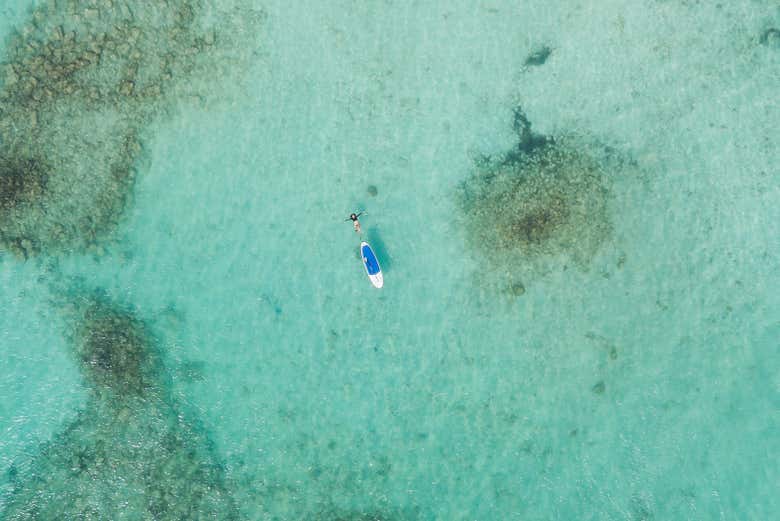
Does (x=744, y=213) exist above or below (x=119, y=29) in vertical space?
below

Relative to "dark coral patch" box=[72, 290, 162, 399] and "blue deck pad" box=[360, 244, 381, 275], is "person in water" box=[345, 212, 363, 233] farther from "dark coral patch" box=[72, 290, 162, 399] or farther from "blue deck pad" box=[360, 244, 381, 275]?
"dark coral patch" box=[72, 290, 162, 399]

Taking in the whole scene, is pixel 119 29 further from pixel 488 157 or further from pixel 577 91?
pixel 577 91

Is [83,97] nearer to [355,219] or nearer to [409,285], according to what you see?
[355,219]

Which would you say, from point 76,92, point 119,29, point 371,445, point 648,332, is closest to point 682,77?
point 648,332

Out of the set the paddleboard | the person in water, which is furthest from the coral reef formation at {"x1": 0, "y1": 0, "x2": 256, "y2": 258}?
the paddleboard

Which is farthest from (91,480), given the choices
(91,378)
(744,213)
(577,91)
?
(744,213)

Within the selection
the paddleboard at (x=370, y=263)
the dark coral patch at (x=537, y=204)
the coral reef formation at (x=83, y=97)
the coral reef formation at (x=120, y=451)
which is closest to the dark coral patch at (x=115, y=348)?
the coral reef formation at (x=120, y=451)

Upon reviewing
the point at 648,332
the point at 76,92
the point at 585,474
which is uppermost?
the point at 76,92
